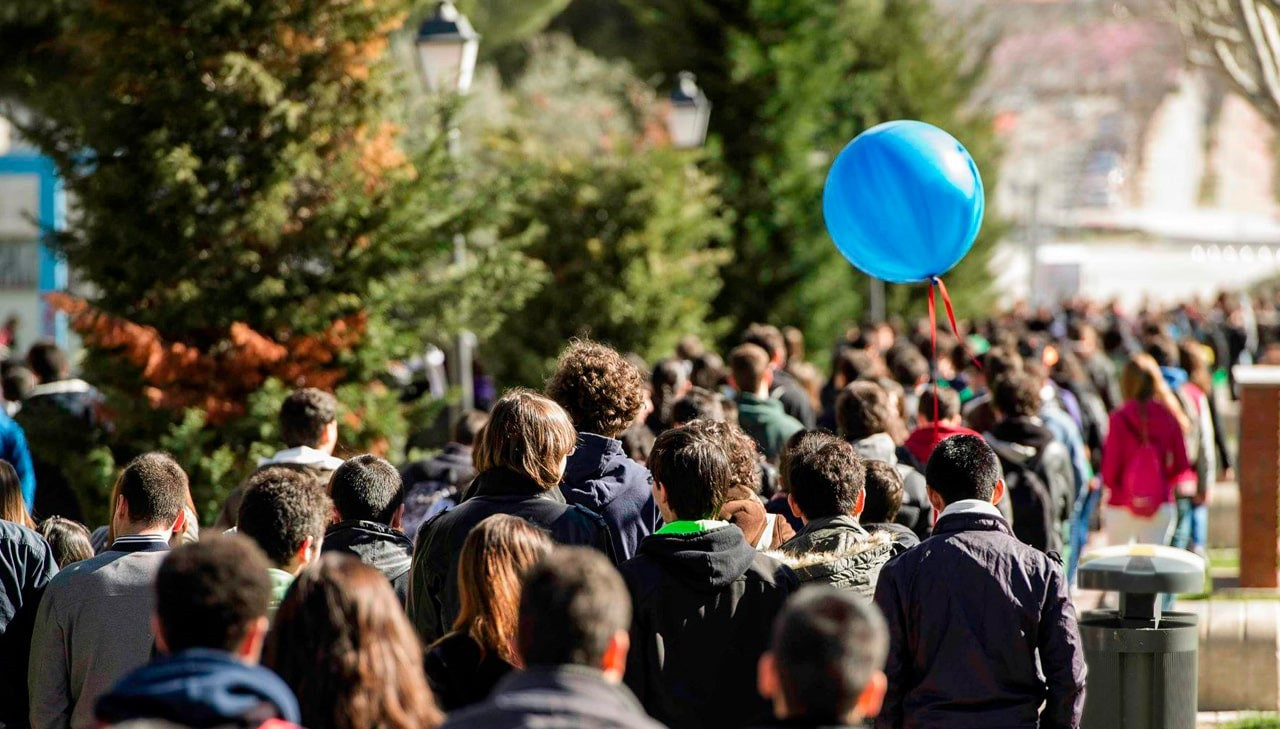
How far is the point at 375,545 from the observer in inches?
205

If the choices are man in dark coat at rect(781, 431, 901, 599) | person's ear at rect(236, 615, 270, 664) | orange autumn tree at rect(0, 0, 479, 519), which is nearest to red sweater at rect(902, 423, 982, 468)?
man in dark coat at rect(781, 431, 901, 599)

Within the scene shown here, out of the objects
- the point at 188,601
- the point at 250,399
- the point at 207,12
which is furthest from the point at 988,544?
the point at 207,12

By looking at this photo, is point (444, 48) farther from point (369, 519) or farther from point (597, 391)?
point (369, 519)

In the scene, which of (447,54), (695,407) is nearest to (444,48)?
(447,54)

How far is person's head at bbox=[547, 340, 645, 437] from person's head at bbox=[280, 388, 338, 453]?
55.7 inches

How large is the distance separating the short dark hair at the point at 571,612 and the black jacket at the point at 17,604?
2.66m

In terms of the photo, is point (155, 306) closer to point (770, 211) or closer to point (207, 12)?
point (207, 12)

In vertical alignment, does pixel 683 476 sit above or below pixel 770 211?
below

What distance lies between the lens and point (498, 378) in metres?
16.9

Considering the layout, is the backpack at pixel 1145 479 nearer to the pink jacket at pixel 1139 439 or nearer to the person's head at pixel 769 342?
the pink jacket at pixel 1139 439

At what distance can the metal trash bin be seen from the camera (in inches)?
256

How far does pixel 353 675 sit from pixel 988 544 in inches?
92.7

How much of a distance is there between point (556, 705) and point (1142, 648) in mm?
4215

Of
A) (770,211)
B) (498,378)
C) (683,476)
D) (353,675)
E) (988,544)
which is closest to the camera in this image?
(353,675)
